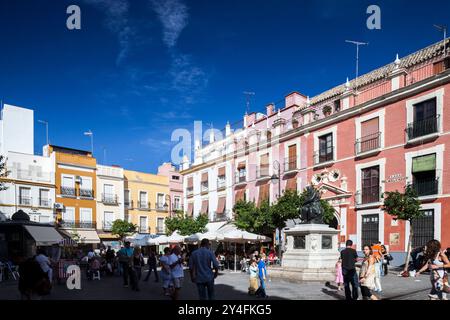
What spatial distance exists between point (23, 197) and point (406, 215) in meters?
31.0

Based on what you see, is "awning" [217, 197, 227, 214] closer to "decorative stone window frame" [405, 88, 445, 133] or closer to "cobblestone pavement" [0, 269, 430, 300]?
"decorative stone window frame" [405, 88, 445, 133]

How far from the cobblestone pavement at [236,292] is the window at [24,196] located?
2279cm

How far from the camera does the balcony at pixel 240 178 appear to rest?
33.5m

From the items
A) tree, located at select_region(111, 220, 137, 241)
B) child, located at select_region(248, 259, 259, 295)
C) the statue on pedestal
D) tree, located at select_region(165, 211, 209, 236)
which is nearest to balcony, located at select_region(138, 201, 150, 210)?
tree, located at select_region(111, 220, 137, 241)

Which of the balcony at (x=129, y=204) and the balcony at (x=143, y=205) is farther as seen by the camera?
the balcony at (x=143, y=205)

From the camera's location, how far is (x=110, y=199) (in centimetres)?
4178

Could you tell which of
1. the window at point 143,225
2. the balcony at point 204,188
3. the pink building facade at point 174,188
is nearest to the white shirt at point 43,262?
the balcony at point 204,188

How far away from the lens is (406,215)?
57.0ft

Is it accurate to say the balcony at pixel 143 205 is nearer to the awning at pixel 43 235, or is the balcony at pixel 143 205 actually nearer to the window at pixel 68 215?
the window at pixel 68 215

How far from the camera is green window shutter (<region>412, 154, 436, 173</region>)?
20391 millimetres

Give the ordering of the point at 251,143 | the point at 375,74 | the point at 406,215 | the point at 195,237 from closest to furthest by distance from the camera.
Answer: the point at 406,215 < the point at 195,237 < the point at 375,74 < the point at 251,143

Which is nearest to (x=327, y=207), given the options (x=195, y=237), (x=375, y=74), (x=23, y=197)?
(x=195, y=237)

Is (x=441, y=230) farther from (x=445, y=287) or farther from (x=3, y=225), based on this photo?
(x=3, y=225)

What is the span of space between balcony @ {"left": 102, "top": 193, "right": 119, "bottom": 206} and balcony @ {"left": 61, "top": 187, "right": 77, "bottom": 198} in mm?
3382
